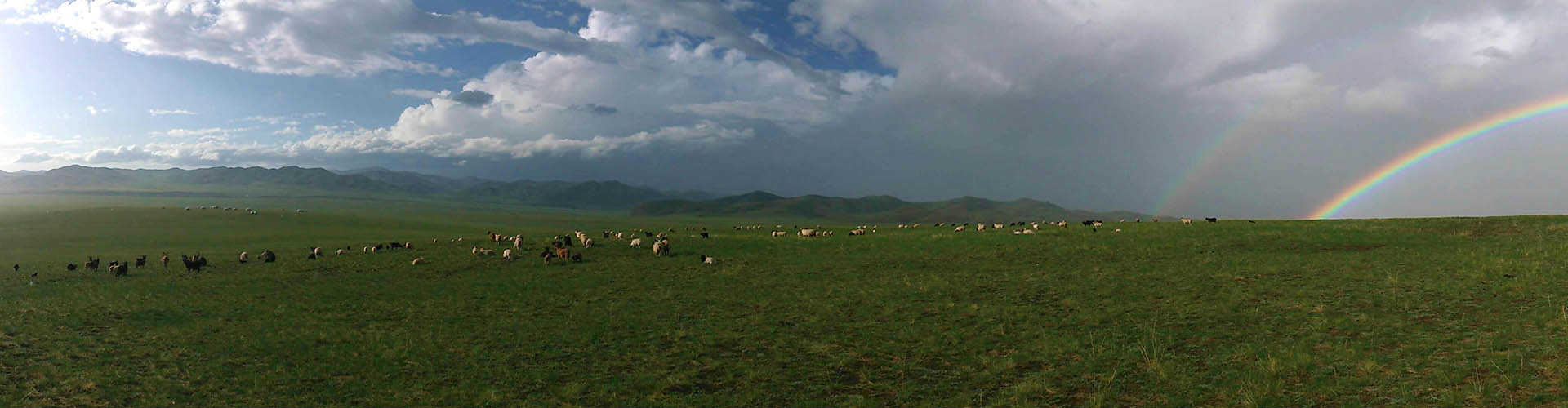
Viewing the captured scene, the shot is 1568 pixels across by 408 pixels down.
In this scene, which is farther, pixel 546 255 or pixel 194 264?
pixel 546 255

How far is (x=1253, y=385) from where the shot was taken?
40.5 feet

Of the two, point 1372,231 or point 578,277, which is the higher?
point 1372,231

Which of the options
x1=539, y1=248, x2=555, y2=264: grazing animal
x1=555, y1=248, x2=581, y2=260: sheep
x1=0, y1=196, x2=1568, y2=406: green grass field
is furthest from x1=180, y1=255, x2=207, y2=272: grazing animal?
x1=555, y1=248, x2=581, y2=260: sheep

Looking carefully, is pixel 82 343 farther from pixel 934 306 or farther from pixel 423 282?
pixel 934 306

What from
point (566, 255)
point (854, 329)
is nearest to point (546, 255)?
point (566, 255)

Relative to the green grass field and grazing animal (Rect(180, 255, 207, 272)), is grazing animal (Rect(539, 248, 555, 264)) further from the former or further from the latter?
grazing animal (Rect(180, 255, 207, 272))

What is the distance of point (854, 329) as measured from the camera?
19.8 metres

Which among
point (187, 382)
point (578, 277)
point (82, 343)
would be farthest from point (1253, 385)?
Result: point (82, 343)

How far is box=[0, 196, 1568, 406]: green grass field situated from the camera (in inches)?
531

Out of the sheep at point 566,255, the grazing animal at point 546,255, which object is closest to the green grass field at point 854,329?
the grazing animal at point 546,255

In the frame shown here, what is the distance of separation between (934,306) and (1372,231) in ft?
105

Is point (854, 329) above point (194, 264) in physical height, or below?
above

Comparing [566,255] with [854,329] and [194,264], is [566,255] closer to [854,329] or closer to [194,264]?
[194,264]

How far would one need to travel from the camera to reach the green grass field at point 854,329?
531 inches
